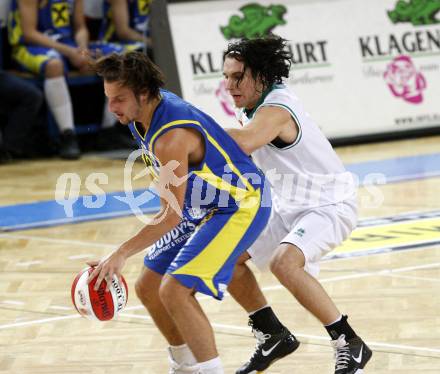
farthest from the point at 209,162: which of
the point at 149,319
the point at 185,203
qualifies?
the point at 149,319

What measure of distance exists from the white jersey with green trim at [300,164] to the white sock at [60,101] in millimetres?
6009

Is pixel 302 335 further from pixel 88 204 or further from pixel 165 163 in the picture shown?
pixel 88 204

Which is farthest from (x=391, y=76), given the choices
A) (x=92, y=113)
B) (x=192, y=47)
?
(x=92, y=113)

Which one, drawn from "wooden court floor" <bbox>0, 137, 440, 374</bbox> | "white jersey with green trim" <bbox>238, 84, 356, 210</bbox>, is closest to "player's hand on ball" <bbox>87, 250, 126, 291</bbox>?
"wooden court floor" <bbox>0, 137, 440, 374</bbox>

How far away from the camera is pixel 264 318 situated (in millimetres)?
4801

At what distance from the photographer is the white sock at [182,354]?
4.68 m

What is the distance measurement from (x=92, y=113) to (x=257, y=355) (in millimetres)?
7263

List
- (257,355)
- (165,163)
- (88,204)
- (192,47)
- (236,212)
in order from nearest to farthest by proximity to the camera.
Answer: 1. (165,163)
2. (236,212)
3. (257,355)
4. (88,204)
5. (192,47)

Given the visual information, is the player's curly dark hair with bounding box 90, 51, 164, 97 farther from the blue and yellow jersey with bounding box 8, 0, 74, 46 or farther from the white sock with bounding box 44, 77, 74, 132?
the blue and yellow jersey with bounding box 8, 0, 74, 46

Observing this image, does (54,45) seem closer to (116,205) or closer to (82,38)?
(82,38)

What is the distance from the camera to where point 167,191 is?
164 inches

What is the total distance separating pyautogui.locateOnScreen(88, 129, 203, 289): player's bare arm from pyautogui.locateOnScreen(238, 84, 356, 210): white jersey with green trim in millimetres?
637

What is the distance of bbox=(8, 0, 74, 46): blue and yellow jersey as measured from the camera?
34.8ft

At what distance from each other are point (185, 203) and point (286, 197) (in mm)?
565
